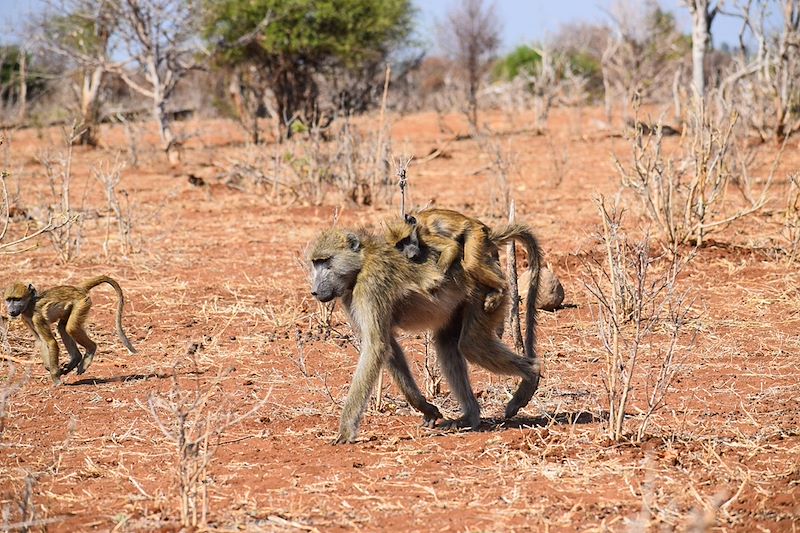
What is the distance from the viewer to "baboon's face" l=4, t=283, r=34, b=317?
7.08m

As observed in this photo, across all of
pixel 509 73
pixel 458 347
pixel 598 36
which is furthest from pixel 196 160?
pixel 509 73

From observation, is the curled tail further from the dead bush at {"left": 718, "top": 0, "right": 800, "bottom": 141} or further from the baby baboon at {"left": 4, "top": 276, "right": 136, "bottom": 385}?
the dead bush at {"left": 718, "top": 0, "right": 800, "bottom": 141}

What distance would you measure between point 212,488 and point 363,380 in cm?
97

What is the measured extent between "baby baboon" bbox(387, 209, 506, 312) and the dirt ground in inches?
30.3

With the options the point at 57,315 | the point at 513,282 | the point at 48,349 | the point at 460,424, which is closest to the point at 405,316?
the point at 460,424

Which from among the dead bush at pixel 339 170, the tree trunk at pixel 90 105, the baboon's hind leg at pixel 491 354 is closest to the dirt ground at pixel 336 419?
the baboon's hind leg at pixel 491 354

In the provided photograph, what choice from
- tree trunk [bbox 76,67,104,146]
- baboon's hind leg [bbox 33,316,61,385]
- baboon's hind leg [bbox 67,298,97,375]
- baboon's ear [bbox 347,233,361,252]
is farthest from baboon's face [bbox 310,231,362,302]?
tree trunk [bbox 76,67,104,146]

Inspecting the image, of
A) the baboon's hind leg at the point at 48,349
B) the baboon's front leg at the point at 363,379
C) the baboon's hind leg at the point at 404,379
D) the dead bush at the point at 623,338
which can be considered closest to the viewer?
the dead bush at the point at 623,338

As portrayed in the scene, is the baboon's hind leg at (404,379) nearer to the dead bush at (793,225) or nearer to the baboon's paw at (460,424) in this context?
the baboon's paw at (460,424)

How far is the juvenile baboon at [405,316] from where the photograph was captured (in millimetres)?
5219

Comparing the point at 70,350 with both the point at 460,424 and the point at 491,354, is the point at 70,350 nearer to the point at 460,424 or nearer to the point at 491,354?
the point at 460,424

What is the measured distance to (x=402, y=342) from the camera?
798cm

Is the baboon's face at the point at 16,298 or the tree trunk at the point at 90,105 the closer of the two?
the baboon's face at the point at 16,298

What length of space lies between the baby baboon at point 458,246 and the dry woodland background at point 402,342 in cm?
60
